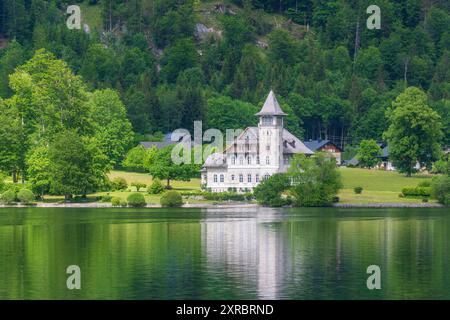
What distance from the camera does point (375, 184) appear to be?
126m

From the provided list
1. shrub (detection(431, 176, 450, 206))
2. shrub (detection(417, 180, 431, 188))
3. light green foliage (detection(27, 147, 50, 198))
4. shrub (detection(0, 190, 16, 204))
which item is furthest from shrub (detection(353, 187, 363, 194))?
shrub (detection(0, 190, 16, 204))

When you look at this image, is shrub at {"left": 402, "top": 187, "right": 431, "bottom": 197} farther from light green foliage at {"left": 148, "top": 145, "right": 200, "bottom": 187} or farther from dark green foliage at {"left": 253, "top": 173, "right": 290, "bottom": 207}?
light green foliage at {"left": 148, "top": 145, "right": 200, "bottom": 187}

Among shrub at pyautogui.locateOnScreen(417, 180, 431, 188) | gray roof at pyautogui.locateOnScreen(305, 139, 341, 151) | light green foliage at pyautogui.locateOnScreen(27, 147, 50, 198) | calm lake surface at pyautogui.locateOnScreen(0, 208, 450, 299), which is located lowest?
calm lake surface at pyautogui.locateOnScreen(0, 208, 450, 299)

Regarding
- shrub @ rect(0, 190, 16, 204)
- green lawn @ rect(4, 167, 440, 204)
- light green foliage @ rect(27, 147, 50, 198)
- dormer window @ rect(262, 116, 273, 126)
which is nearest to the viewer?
shrub @ rect(0, 190, 16, 204)

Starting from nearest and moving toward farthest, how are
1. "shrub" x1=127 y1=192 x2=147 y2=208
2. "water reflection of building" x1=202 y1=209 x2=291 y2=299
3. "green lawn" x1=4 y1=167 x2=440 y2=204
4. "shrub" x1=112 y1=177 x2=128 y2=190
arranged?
"water reflection of building" x1=202 y1=209 x2=291 y2=299, "shrub" x1=127 y1=192 x2=147 y2=208, "green lawn" x1=4 y1=167 x2=440 y2=204, "shrub" x1=112 y1=177 x2=128 y2=190

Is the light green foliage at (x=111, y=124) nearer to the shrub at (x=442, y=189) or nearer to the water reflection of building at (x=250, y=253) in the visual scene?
the shrub at (x=442, y=189)

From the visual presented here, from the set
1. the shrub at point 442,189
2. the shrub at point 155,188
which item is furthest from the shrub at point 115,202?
the shrub at point 442,189

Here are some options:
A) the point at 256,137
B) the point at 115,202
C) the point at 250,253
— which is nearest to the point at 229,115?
the point at 256,137

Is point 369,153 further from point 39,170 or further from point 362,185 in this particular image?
point 39,170

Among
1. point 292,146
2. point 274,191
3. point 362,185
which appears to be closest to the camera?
point 274,191

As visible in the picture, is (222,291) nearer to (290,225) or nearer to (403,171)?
(290,225)

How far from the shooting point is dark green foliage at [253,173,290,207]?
11338cm

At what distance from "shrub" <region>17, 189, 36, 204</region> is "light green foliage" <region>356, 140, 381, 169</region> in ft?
170

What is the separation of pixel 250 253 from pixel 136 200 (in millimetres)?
49097
